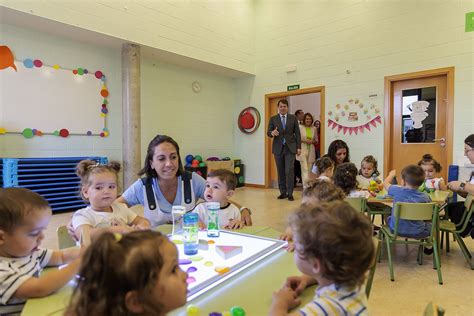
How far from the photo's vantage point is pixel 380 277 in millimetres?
2436

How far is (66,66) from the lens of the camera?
16.0 feet

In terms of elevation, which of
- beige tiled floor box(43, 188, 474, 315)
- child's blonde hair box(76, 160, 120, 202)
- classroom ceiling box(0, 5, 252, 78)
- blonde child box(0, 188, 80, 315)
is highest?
classroom ceiling box(0, 5, 252, 78)

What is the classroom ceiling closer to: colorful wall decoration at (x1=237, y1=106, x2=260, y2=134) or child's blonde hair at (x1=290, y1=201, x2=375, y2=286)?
colorful wall decoration at (x1=237, y1=106, x2=260, y2=134)

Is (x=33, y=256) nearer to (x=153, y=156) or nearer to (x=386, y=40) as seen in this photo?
(x=153, y=156)

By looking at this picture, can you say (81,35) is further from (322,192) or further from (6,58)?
(322,192)

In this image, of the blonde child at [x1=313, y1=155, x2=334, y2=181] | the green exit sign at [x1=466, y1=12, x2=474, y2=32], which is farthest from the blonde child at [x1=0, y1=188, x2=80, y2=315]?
the green exit sign at [x1=466, y1=12, x2=474, y2=32]

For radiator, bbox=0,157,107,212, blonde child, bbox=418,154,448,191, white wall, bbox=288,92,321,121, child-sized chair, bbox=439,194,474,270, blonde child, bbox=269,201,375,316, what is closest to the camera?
blonde child, bbox=269,201,375,316

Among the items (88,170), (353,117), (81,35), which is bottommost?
(88,170)

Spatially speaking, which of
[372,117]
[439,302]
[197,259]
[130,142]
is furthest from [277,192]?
[197,259]

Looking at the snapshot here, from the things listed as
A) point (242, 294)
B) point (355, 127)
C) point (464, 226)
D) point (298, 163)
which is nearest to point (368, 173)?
point (464, 226)

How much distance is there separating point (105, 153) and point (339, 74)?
423 cm

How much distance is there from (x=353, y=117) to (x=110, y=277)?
5.70 meters

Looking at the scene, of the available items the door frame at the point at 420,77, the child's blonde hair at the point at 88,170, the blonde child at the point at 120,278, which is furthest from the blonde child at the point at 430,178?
the blonde child at the point at 120,278

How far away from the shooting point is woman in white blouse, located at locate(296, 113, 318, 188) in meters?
6.45
